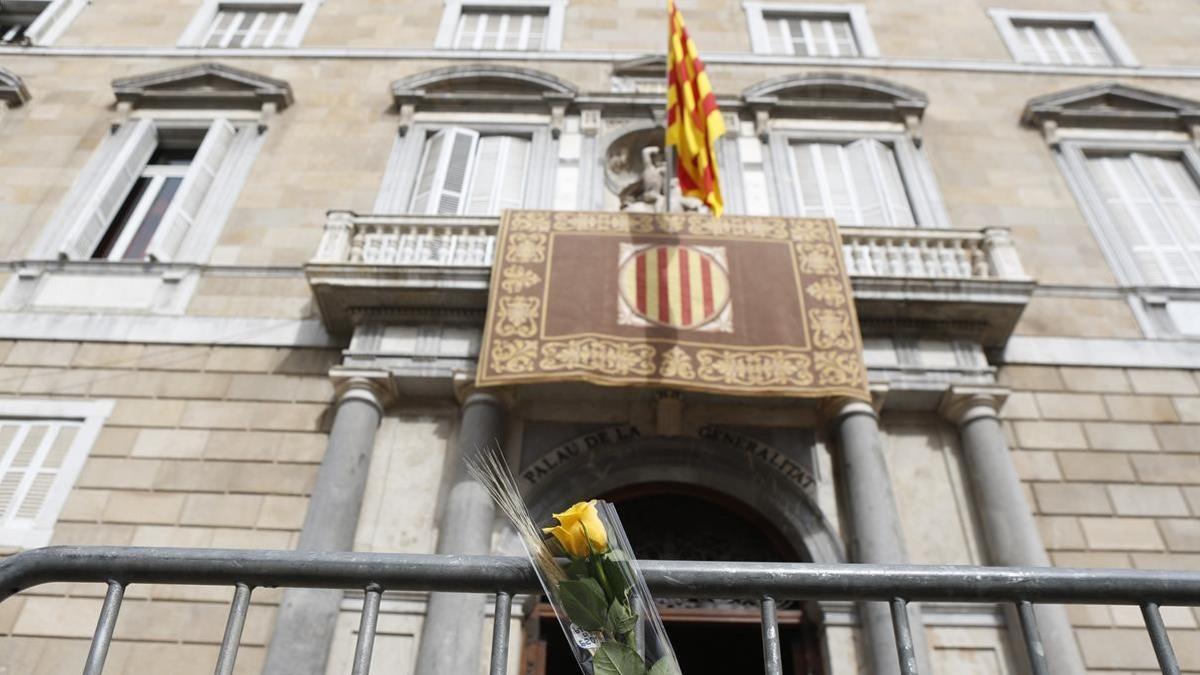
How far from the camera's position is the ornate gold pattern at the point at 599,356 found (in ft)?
25.6

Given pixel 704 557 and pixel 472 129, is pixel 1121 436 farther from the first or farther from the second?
pixel 472 129

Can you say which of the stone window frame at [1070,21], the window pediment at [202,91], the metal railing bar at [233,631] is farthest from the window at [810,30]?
the metal railing bar at [233,631]

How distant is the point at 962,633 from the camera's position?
7.08m

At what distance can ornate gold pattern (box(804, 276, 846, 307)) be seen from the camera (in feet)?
27.6

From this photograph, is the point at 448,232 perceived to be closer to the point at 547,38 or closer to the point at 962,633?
the point at 547,38

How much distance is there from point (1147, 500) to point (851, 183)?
529cm

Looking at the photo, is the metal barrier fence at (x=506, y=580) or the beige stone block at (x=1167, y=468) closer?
the metal barrier fence at (x=506, y=580)

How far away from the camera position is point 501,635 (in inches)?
92.4

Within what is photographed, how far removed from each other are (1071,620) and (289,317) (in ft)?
28.2

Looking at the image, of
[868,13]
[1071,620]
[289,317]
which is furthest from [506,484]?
[868,13]

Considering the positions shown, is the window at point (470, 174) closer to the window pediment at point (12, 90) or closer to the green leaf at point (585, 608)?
the window pediment at point (12, 90)

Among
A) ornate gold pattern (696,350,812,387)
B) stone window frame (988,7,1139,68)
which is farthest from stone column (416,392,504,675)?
stone window frame (988,7,1139,68)

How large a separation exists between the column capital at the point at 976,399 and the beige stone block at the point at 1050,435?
20.2 inches

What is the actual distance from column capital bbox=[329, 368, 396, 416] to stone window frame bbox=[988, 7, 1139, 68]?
36.5 feet
